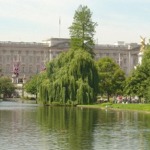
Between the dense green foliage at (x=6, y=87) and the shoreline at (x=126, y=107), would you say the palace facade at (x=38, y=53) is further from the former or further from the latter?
the shoreline at (x=126, y=107)

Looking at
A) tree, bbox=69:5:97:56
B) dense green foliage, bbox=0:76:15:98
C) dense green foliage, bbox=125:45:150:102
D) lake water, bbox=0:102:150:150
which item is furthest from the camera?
dense green foliage, bbox=0:76:15:98

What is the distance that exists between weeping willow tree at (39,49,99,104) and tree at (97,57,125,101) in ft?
41.3

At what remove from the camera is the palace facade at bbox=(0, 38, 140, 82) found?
154 m

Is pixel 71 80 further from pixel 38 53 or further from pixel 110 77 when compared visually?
pixel 38 53

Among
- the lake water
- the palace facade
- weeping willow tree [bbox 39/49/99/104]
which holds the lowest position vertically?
the lake water

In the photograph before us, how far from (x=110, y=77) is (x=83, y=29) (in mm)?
7785

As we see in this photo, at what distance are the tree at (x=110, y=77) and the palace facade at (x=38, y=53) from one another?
2738 inches

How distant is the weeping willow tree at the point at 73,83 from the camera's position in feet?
209

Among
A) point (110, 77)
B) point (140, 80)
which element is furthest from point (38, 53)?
point (140, 80)

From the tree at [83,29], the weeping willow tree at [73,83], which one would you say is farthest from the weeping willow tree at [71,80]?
the tree at [83,29]

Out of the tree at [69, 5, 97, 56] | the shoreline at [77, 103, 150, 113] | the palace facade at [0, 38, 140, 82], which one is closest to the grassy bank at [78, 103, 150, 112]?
the shoreline at [77, 103, 150, 113]

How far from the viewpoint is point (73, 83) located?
63.8 m

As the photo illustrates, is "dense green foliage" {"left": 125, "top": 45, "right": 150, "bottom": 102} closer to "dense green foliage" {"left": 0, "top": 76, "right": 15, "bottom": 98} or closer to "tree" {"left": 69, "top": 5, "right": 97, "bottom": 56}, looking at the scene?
"tree" {"left": 69, "top": 5, "right": 97, "bottom": 56}

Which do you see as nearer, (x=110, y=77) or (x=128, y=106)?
(x=128, y=106)
